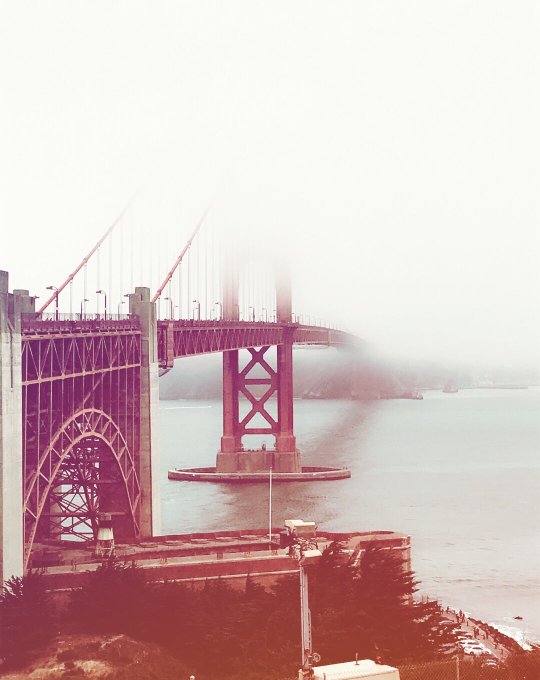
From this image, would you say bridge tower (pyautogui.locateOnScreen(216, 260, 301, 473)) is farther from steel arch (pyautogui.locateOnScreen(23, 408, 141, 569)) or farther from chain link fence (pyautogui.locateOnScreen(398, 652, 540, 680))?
chain link fence (pyautogui.locateOnScreen(398, 652, 540, 680))

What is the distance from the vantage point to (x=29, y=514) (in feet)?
63.5

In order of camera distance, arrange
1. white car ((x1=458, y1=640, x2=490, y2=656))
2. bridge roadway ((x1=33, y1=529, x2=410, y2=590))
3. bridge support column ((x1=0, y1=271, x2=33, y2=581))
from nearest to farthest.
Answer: bridge support column ((x1=0, y1=271, x2=33, y2=581)), white car ((x1=458, y1=640, x2=490, y2=656)), bridge roadway ((x1=33, y1=529, x2=410, y2=590))

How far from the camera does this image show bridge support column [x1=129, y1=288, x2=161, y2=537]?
25875 mm

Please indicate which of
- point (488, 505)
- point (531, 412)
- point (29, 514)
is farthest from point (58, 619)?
point (531, 412)

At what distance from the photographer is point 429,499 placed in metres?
41.7

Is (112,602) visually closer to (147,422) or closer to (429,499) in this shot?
(147,422)

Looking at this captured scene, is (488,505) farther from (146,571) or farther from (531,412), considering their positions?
(531,412)

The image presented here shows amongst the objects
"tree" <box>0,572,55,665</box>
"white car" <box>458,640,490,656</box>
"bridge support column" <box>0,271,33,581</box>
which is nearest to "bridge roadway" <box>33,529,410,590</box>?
"tree" <box>0,572,55,665</box>

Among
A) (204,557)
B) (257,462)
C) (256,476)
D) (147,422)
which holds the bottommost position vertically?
(256,476)

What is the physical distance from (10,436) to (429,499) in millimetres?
27229

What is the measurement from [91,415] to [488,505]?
21462 mm

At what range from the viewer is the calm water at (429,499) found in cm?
2623

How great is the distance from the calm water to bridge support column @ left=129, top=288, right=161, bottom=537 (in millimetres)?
6500

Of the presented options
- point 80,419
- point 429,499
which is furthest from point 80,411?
point 429,499
